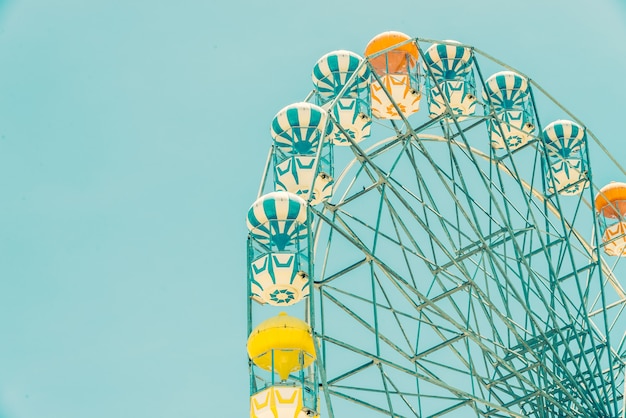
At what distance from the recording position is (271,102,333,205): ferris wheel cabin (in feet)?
63.3

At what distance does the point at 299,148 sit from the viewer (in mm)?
19781

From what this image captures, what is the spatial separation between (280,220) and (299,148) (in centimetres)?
223

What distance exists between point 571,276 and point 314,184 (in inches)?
281

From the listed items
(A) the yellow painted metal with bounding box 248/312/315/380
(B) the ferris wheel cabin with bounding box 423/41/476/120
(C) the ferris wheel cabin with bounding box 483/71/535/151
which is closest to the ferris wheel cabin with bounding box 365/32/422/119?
(B) the ferris wheel cabin with bounding box 423/41/476/120

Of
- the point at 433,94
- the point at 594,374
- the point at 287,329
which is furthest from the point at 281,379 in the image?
the point at 433,94

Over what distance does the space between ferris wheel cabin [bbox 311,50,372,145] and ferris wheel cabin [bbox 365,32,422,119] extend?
263 millimetres

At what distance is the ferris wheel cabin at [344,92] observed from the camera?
20750 millimetres

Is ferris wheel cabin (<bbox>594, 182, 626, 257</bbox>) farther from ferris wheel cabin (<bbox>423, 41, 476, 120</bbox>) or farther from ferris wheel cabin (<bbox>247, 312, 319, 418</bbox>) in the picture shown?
ferris wheel cabin (<bbox>247, 312, 319, 418</bbox>)

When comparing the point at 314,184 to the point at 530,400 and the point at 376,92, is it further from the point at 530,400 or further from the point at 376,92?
the point at 530,400

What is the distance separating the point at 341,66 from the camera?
21938 mm

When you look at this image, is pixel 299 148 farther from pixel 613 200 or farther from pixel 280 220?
pixel 613 200

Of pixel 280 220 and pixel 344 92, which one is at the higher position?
pixel 344 92

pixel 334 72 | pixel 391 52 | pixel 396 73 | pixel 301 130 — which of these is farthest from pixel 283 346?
pixel 334 72

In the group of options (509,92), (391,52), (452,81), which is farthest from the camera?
(509,92)
